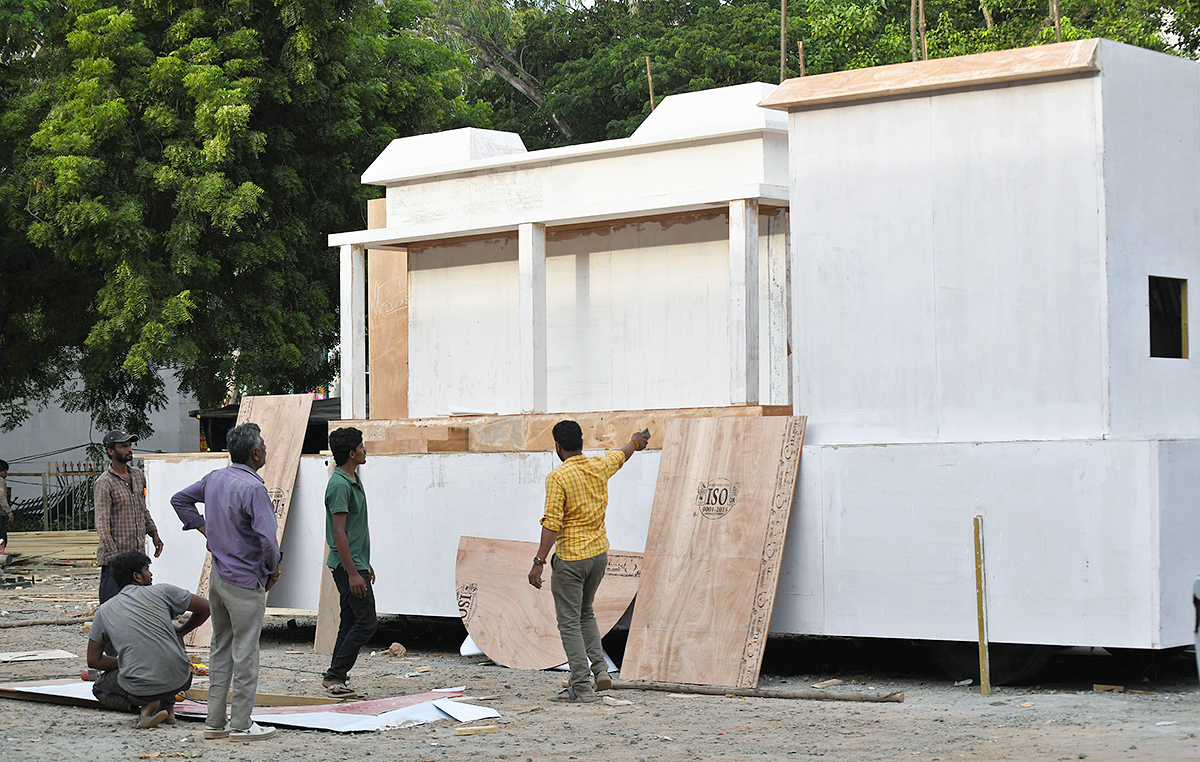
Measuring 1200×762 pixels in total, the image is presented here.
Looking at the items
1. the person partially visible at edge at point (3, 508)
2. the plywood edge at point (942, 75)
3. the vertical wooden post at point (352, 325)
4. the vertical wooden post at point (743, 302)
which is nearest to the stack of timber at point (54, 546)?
the person partially visible at edge at point (3, 508)

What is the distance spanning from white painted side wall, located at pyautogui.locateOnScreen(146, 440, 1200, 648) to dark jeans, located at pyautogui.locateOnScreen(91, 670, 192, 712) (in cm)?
382

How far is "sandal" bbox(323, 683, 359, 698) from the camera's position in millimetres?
9172

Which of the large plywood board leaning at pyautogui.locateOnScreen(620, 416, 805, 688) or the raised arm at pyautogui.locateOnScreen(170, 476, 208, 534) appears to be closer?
the raised arm at pyautogui.locateOnScreen(170, 476, 208, 534)

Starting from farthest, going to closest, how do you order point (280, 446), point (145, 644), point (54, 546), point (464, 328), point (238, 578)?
point (54, 546) < point (464, 328) < point (280, 446) < point (145, 644) < point (238, 578)

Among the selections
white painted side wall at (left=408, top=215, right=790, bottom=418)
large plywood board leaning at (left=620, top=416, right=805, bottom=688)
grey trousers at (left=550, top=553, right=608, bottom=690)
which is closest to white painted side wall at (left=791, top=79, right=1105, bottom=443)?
large plywood board leaning at (left=620, top=416, right=805, bottom=688)

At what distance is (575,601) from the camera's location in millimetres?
8891

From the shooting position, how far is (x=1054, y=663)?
10523mm

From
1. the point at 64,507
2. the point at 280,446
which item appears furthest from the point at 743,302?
the point at 64,507

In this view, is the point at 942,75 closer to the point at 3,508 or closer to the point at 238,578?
the point at 238,578

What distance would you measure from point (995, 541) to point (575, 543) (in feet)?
9.43

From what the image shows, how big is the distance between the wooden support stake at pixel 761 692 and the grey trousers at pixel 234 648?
2911mm

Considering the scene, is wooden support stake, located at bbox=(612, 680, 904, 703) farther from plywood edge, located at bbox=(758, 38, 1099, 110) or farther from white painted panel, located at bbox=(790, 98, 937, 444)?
plywood edge, located at bbox=(758, 38, 1099, 110)

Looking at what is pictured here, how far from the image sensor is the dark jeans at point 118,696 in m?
8.19

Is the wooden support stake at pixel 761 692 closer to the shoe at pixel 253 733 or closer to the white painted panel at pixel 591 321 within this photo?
the shoe at pixel 253 733
